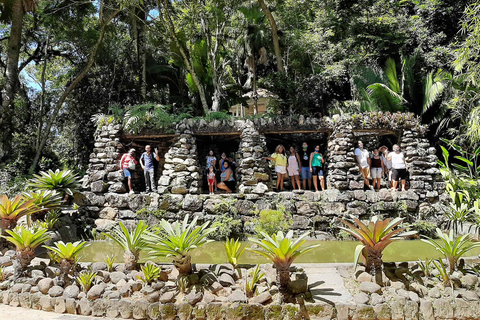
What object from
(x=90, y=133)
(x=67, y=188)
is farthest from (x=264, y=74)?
(x=67, y=188)

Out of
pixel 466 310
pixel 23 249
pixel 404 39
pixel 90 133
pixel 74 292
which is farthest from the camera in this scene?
pixel 90 133

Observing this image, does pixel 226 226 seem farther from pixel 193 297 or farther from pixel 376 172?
pixel 376 172

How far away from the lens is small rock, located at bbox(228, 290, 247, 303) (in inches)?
122

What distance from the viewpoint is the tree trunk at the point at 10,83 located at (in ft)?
34.5

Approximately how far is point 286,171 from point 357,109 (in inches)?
169

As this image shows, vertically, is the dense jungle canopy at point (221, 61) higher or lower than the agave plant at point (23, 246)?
higher

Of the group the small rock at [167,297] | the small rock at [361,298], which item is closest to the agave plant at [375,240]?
the small rock at [361,298]

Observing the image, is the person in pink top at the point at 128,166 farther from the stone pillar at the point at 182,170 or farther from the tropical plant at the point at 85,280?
the tropical plant at the point at 85,280

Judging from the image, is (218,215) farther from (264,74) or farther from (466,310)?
(264,74)

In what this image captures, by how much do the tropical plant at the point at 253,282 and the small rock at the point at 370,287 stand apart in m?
1.10

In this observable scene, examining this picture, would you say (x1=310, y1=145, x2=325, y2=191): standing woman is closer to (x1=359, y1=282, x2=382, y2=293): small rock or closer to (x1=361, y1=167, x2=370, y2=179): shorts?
(x1=361, y1=167, x2=370, y2=179): shorts

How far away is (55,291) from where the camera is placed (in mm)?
3410

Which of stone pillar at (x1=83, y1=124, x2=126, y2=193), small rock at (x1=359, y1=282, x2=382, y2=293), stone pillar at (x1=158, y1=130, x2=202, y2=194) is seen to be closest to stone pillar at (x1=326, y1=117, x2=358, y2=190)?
stone pillar at (x1=158, y1=130, x2=202, y2=194)

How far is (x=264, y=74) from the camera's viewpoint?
14586 millimetres
